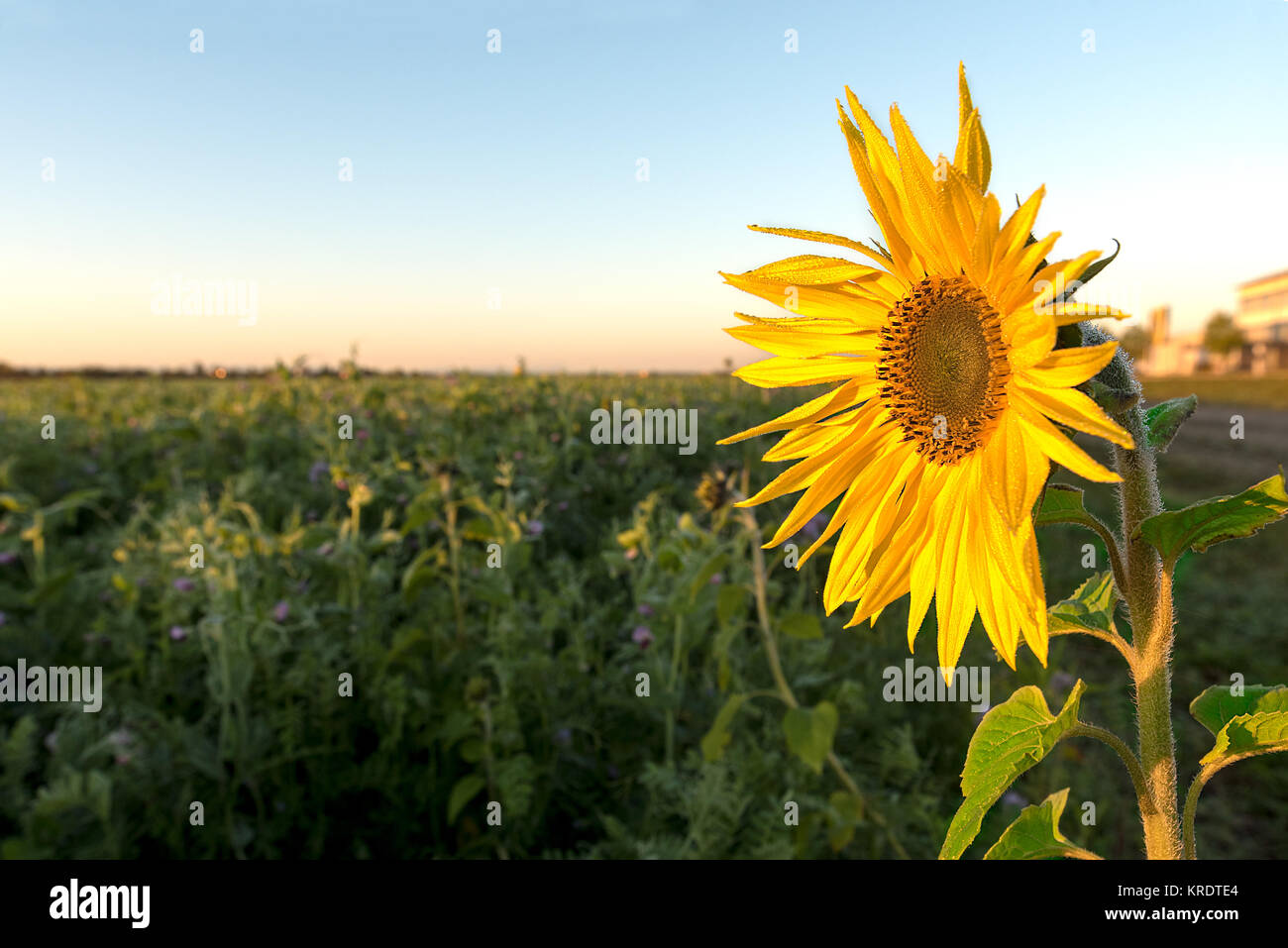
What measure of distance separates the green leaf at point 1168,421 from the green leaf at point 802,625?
1605mm

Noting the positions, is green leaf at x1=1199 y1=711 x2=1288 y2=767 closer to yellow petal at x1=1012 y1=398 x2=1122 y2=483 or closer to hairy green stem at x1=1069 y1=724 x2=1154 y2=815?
hairy green stem at x1=1069 y1=724 x2=1154 y2=815

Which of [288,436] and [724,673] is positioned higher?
[288,436]

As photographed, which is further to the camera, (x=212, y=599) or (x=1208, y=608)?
(x=1208, y=608)

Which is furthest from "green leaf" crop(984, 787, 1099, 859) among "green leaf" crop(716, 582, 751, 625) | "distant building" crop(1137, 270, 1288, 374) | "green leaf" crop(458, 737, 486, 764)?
"distant building" crop(1137, 270, 1288, 374)

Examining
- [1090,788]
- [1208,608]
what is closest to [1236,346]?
[1208,608]

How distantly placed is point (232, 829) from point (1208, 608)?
655 centimetres

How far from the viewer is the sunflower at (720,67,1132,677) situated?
2.37 ft

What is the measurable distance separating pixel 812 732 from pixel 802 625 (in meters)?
0.32

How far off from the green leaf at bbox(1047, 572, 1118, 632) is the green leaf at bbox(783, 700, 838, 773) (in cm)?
134

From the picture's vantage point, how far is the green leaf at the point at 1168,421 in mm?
698

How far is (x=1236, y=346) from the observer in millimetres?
47406

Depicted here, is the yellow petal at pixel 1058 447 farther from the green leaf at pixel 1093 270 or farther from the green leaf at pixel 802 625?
the green leaf at pixel 802 625
